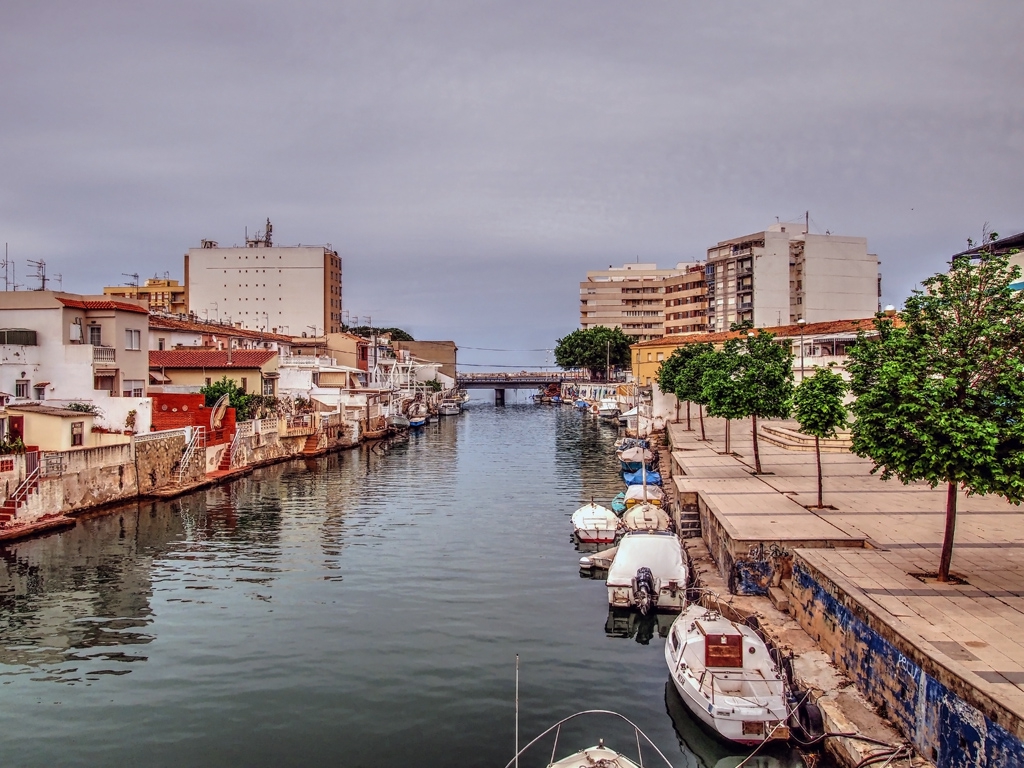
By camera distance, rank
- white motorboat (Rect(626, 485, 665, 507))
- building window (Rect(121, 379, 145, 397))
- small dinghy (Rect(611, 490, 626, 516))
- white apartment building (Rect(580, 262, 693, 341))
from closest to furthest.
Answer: white motorboat (Rect(626, 485, 665, 507)) < small dinghy (Rect(611, 490, 626, 516)) < building window (Rect(121, 379, 145, 397)) < white apartment building (Rect(580, 262, 693, 341))

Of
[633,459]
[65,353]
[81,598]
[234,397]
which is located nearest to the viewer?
[81,598]

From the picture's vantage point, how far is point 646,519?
92.5 ft

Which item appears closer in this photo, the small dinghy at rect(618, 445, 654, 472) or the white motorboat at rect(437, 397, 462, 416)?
the small dinghy at rect(618, 445, 654, 472)

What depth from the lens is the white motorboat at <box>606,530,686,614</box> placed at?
21.2m

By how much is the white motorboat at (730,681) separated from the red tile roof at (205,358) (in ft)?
Answer: 162

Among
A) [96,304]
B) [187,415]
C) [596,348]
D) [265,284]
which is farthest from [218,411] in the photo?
[596,348]

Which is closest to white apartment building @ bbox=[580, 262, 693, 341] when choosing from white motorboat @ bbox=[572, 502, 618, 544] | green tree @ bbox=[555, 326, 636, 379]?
green tree @ bbox=[555, 326, 636, 379]

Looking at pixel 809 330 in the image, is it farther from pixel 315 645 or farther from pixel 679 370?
pixel 315 645

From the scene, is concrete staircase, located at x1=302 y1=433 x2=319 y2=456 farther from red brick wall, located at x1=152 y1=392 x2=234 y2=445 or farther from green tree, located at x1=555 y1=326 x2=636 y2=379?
green tree, located at x1=555 y1=326 x2=636 y2=379

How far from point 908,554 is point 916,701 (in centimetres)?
679

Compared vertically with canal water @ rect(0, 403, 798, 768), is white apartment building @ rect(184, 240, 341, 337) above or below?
above

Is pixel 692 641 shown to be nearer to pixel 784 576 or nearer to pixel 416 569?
pixel 784 576

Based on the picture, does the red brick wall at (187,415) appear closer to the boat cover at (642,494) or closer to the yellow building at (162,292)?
the boat cover at (642,494)

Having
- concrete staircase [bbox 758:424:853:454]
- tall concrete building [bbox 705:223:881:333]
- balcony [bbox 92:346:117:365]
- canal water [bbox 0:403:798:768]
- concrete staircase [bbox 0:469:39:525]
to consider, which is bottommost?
canal water [bbox 0:403:798:768]
